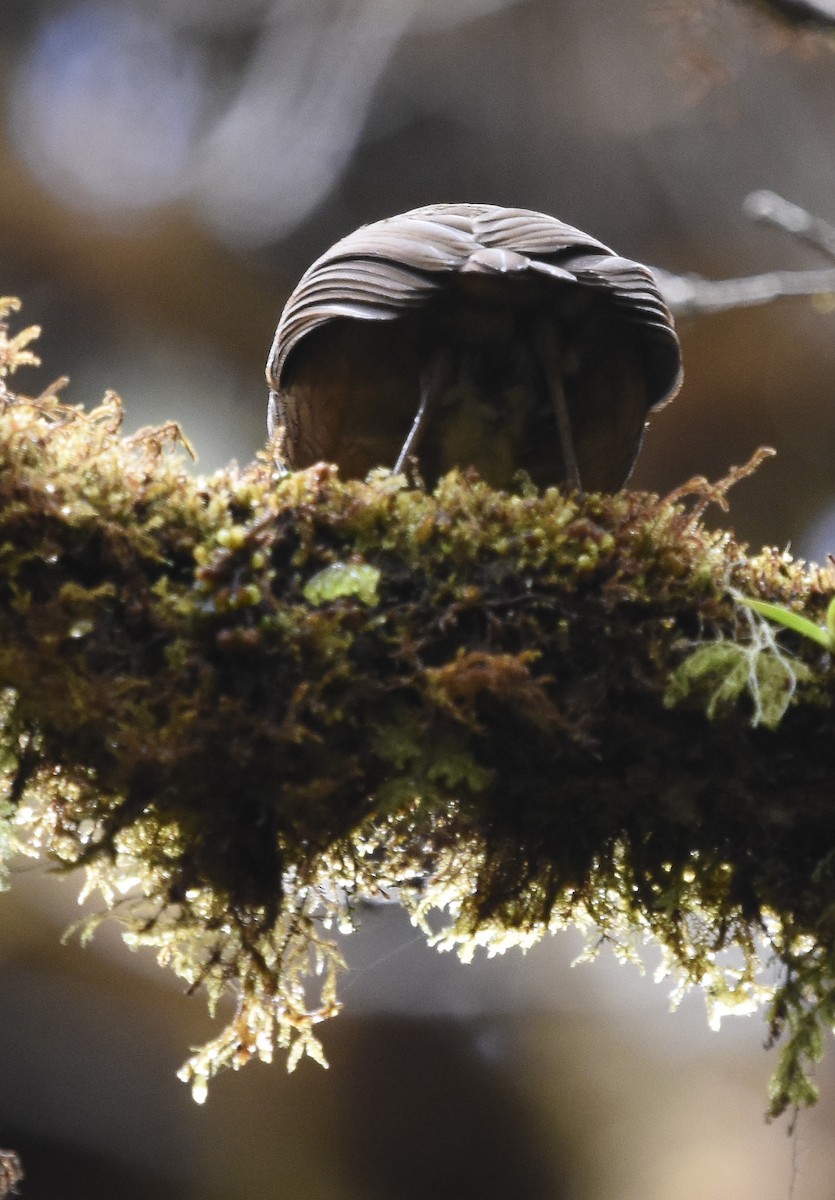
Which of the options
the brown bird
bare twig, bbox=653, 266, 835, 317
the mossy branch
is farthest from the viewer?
bare twig, bbox=653, 266, 835, 317

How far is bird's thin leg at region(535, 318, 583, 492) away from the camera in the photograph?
1.02 meters

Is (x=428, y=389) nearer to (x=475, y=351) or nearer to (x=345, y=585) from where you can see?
(x=475, y=351)

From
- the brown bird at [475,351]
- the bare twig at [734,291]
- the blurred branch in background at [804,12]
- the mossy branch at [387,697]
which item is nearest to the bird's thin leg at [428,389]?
the brown bird at [475,351]

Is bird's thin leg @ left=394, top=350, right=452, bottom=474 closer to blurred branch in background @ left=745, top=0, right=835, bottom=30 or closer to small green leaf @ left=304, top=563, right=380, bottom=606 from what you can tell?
small green leaf @ left=304, top=563, right=380, bottom=606

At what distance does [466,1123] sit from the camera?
2750 millimetres

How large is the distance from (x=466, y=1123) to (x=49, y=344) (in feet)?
9.13

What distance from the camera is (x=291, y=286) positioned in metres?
3.77

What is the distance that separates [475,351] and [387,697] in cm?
43

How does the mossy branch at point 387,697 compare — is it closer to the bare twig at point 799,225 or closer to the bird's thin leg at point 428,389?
the bird's thin leg at point 428,389

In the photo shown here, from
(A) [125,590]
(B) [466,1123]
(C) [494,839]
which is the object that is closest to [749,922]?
(C) [494,839]

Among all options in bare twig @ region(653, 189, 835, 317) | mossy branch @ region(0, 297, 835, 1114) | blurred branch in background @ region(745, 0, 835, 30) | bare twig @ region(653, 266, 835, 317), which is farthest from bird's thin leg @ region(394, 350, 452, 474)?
blurred branch in background @ region(745, 0, 835, 30)

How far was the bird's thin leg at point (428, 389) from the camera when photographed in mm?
1021

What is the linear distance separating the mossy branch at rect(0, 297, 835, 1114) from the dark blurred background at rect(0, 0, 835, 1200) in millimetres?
1760

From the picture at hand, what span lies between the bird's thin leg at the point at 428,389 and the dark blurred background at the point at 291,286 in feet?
5.86
